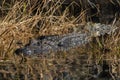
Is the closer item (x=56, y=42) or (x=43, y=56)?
(x=43, y=56)

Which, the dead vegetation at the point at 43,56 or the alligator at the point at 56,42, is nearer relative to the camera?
the dead vegetation at the point at 43,56

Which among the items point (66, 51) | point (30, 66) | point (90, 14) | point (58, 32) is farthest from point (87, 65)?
point (90, 14)

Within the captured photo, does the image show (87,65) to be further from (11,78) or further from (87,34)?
(87,34)

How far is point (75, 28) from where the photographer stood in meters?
7.30

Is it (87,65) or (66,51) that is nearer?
(87,65)

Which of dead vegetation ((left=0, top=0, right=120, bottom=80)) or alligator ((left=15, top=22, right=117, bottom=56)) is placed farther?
alligator ((left=15, top=22, right=117, bottom=56))

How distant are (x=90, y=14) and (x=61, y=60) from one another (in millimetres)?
4094

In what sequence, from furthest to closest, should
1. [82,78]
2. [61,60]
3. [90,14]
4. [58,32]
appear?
[90,14] < [58,32] < [61,60] < [82,78]

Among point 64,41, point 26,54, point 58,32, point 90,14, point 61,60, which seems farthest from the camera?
point 90,14

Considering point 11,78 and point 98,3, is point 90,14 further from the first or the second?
point 11,78

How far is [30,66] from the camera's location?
4492 mm

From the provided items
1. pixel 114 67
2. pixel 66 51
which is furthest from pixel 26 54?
pixel 114 67

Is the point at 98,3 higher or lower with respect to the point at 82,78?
higher

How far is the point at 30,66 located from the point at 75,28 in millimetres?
2910
